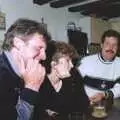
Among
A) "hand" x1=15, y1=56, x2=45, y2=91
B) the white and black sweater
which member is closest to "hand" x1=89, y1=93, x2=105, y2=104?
the white and black sweater

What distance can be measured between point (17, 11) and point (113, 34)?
2522mm

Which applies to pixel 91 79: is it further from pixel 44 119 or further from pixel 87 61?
pixel 44 119

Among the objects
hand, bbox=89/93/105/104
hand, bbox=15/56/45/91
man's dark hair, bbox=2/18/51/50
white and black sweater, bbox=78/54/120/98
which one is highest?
man's dark hair, bbox=2/18/51/50

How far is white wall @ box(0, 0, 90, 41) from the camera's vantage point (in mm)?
4680

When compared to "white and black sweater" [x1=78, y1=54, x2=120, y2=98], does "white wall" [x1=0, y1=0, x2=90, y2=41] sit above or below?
above

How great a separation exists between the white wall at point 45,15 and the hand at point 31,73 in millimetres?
3162

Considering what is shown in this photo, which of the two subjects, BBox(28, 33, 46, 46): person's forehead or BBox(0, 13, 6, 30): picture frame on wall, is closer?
BBox(28, 33, 46, 46): person's forehead

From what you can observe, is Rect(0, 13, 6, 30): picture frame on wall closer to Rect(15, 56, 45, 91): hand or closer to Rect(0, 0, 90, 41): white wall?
Rect(0, 0, 90, 41): white wall

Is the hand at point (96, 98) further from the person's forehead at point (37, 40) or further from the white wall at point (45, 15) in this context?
the white wall at point (45, 15)

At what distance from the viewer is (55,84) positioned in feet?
6.76

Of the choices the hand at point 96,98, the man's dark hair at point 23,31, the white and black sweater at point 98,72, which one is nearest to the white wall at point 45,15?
the white and black sweater at point 98,72

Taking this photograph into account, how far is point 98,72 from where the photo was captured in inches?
109

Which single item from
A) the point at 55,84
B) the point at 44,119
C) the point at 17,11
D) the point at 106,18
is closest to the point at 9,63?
the point at 44,119

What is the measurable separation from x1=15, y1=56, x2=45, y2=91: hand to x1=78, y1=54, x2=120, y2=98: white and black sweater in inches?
51.8
